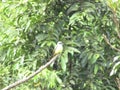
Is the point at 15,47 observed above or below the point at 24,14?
below

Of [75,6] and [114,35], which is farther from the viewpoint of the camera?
[114,35]

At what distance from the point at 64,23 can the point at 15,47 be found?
40cm

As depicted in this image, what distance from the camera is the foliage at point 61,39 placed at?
6.86ft

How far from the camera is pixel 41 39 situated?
207 centimetres

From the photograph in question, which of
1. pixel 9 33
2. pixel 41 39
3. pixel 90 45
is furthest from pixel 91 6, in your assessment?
pixel 9 33

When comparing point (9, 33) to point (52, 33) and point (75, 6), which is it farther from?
point (75, 6)

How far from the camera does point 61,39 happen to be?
2113 mm

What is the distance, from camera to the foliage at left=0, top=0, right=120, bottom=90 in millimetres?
2092

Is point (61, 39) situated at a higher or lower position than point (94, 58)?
higher

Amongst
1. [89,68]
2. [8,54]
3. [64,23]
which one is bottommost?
[89,68]

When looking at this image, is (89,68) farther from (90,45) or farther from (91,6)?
(91,6)

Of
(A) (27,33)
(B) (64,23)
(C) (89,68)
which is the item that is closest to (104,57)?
(C) (89,68)

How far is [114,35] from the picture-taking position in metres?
2.28

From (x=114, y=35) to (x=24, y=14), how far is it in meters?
0.70
